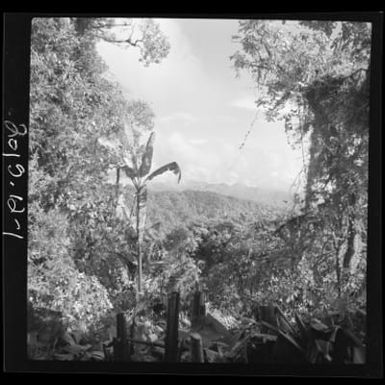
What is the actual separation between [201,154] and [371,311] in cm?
148

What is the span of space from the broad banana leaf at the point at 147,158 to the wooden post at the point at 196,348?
1099mm

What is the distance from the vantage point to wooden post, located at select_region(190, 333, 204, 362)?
3.36m

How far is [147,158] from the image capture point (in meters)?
3.38

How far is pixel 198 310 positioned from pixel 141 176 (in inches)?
37.2

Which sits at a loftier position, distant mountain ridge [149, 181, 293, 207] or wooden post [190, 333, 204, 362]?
distant mountain ridge [149, 181, 293, 207]

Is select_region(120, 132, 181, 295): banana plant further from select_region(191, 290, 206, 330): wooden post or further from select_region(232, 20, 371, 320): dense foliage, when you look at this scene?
select_region(232, 20, 371, 320): dense foliage

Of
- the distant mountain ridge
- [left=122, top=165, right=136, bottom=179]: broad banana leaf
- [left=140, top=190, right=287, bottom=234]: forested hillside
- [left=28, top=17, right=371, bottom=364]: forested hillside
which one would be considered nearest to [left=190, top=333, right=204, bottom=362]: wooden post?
[left=28, top=17, right=371, bottom=364]: forested hillside

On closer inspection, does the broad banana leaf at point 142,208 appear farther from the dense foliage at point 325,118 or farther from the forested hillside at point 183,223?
the dense foliage at point 325,118

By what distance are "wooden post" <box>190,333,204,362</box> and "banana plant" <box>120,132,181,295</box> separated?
456 mm

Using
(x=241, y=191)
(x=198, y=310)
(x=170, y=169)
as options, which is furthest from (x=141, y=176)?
(x=198, y=310)

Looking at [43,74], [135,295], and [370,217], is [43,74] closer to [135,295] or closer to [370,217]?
[135,295]

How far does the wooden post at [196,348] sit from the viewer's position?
3.36 m

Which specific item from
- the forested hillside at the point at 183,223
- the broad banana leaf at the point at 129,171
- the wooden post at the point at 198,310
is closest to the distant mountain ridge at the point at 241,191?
the forested hillside at the point at 183,223

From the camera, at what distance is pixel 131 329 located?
3.38 meters
